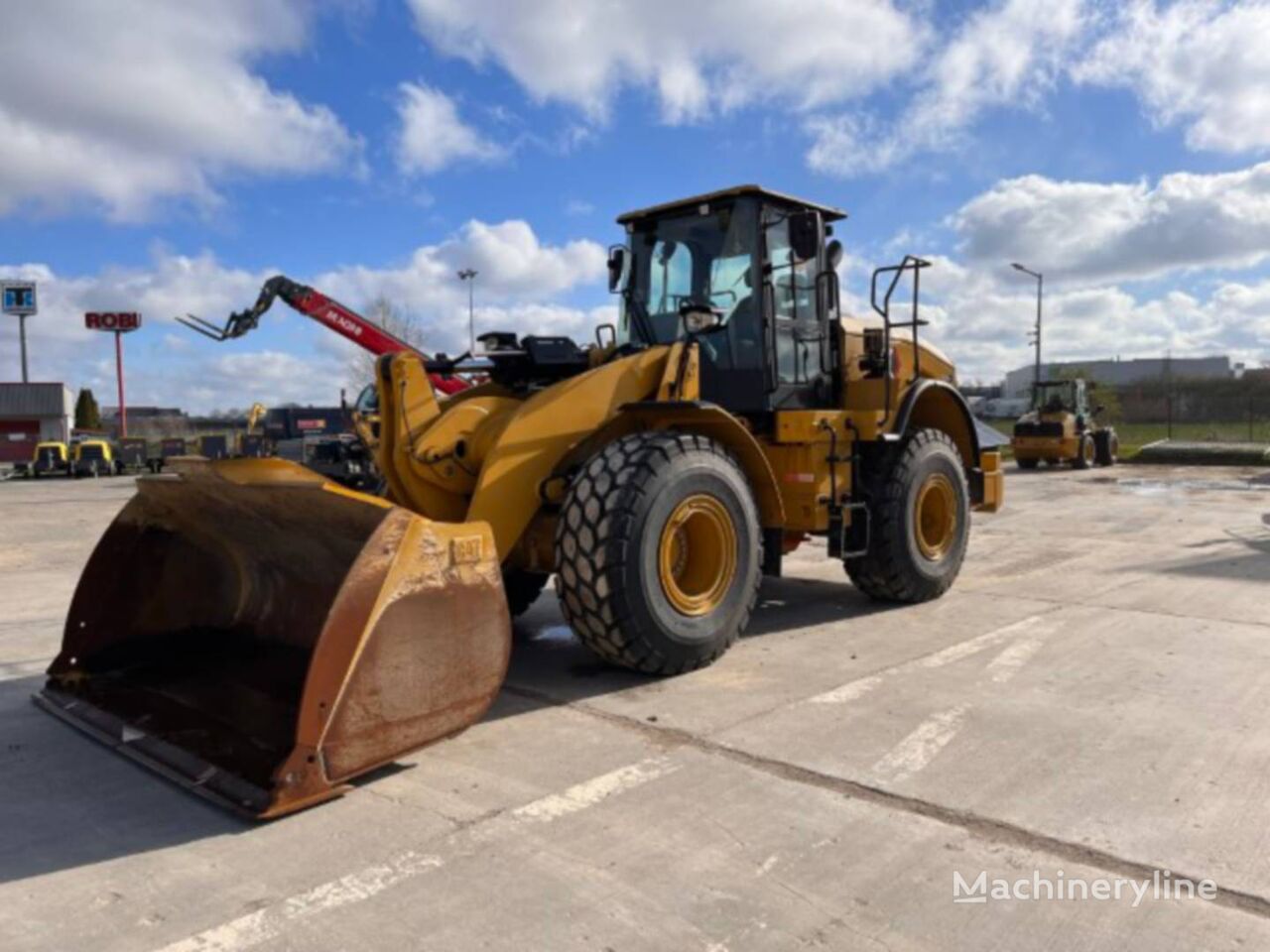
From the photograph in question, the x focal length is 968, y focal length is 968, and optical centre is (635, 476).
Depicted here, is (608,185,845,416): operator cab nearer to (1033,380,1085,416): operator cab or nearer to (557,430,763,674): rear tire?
(557,430,763,674): rear tire

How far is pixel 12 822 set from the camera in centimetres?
357

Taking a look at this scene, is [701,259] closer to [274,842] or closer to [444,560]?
[444,560]

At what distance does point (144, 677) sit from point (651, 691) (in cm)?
258

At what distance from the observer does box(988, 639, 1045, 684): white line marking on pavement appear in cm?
538

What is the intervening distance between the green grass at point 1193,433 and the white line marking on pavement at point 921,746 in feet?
98.3

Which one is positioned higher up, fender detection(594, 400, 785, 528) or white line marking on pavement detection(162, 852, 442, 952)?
fender detection(594, 400, 785, 528)

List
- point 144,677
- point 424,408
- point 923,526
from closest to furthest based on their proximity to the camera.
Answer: point 144,677 → point 424,408 → point 923,526

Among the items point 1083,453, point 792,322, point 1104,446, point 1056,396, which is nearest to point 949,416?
point 792,322

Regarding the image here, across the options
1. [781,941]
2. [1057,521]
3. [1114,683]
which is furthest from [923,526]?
[1057,521]

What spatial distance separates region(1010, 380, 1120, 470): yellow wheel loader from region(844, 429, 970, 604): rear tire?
20.2 metres

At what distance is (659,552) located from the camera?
504cm

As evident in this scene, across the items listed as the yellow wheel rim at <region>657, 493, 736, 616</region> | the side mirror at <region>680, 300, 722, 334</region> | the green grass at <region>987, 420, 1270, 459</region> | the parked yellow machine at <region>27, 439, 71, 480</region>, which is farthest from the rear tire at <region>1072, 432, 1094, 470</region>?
the parked yellow machine at <region>27, 439, 71, 480</region>

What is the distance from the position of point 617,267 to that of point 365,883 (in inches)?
193

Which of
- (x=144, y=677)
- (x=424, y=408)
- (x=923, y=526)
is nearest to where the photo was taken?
(x=144, y=677)
